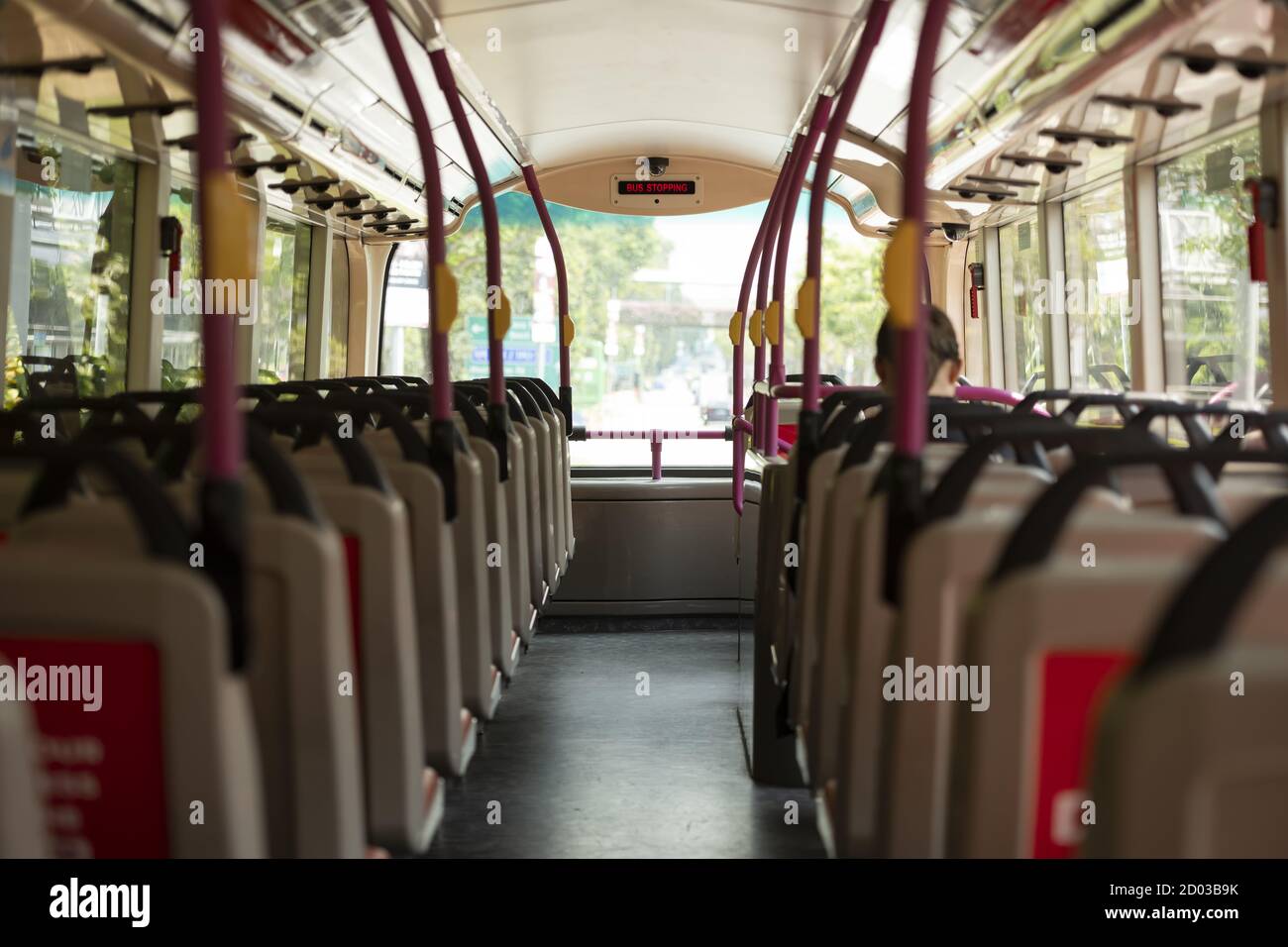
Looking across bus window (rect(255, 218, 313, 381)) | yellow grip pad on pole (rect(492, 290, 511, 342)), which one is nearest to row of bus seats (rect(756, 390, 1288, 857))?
yellow grip pad on pole (rect(492, 290, 511, 342))

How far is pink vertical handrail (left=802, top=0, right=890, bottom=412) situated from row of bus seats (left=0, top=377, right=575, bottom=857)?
1492mm

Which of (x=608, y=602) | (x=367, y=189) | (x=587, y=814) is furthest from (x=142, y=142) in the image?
(x=608, y=602)

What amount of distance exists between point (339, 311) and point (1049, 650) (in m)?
7.67

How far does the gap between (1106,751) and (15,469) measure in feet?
6.12

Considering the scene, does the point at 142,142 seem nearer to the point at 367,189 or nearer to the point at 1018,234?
the point at 367,189

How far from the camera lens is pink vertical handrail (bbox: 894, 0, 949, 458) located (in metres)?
2.06

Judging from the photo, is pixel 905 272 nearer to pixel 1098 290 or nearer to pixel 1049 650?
pixel 1049 650

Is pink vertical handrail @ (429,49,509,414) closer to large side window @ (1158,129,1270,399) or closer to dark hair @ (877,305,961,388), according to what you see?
dark hair @ (877,305,961,388)

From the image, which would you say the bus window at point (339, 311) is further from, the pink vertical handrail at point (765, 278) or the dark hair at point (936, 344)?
the dark hair at point (936, 344)

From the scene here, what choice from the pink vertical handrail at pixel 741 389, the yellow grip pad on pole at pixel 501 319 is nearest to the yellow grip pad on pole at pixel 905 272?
the yellow grip pad on pole at pixel 501 319

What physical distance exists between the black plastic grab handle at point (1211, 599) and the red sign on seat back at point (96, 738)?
1.06m

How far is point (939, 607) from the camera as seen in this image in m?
1.70

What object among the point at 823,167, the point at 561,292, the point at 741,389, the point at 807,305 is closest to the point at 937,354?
the point at 807,305

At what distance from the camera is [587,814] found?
438 cm
